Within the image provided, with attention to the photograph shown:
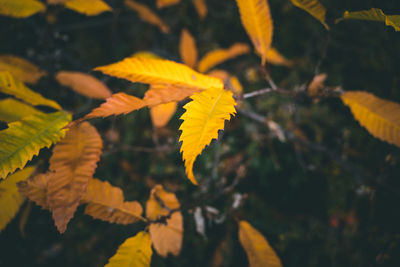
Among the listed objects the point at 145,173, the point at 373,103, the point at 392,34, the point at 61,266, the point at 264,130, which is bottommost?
the point at 61,266

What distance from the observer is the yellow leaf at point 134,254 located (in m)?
0.58

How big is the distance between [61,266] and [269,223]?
3.91 feet

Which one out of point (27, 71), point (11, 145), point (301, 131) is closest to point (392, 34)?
point (301, 131)

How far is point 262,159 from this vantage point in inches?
51.0

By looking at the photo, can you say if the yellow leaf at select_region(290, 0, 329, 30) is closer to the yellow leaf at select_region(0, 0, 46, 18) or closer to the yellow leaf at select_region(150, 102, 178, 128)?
the yellow leaf at select_region(150, 102, 178, 128)

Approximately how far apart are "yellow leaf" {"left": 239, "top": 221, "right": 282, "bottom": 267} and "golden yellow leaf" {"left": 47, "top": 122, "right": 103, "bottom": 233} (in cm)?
58

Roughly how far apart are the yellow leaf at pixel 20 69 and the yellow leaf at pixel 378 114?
3.89ft

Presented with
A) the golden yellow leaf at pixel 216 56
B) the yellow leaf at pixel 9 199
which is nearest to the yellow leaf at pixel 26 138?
the yellow leaf at pixel 9 199

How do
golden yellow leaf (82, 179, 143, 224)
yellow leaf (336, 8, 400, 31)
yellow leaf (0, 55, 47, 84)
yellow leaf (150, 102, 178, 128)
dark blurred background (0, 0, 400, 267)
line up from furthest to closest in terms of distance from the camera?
dark blurred background (0, 0, 400, 267), yellow leaf (150, 102, 178, 128), yellow leaf (0, 55, 47, 84), golden yellow leaf (82, 179, 143, 224), yellow leaf (336, 8, 400, 31)

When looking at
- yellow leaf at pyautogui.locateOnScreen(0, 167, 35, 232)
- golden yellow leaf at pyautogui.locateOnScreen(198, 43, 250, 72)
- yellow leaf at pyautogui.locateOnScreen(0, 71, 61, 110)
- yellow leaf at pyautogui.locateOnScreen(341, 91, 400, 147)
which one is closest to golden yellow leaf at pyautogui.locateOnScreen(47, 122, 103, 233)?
yellow leaf at pyautogui.locateOnScreen(0, 71, 61, 110)

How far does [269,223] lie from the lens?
1.11 meters

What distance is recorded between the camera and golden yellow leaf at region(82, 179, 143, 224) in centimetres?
68

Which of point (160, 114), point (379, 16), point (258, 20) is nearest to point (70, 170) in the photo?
point (160, 114)

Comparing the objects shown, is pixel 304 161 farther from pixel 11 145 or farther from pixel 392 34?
pixel 11 145
